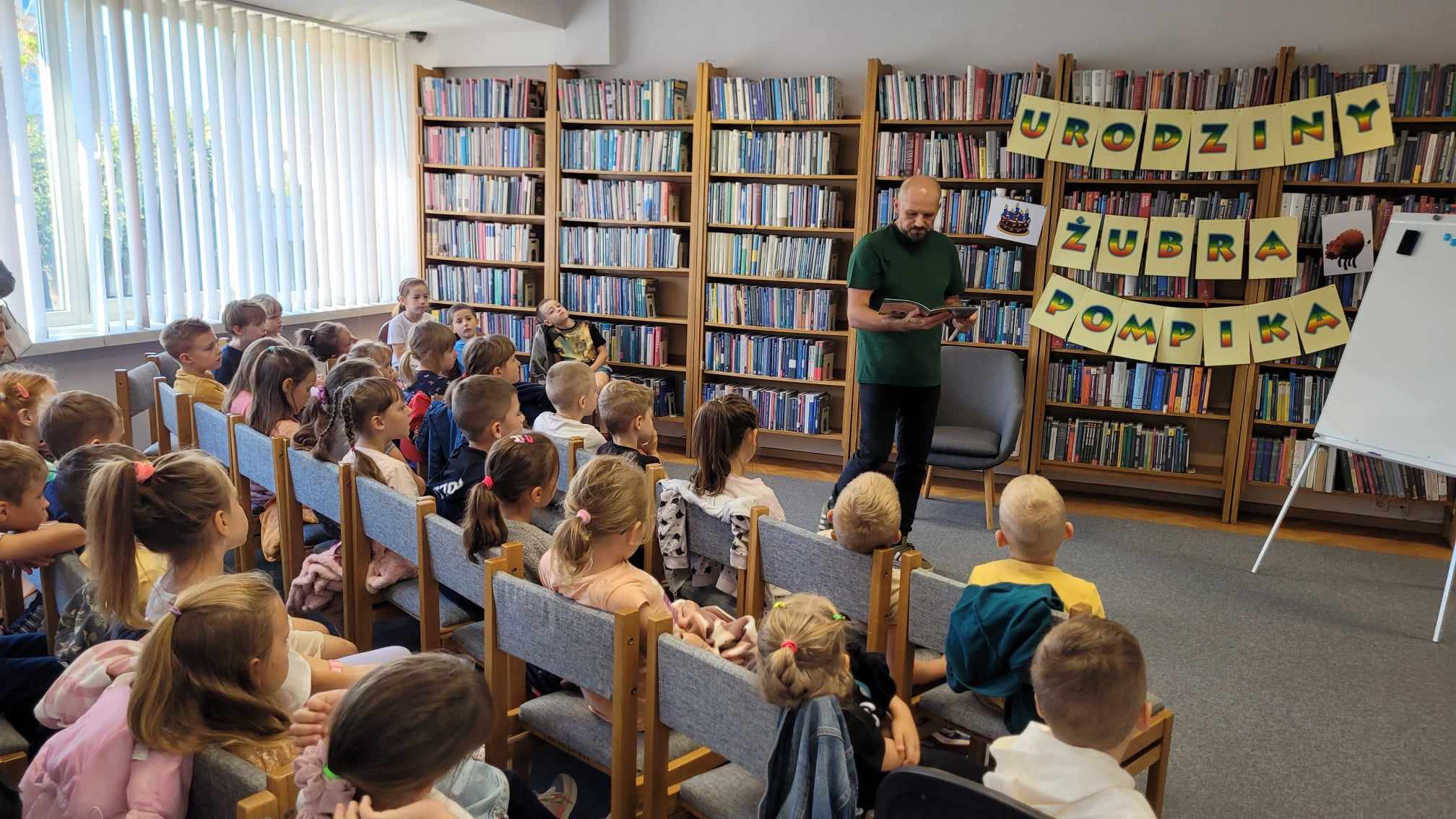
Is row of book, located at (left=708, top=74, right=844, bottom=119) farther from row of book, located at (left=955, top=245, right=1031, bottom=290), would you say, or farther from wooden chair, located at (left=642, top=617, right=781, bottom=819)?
wooden chair, located at (left=642, top=617, right=781, bottom=819)

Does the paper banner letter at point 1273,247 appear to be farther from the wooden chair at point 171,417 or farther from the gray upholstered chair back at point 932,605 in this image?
the wooden chair at point 171,417

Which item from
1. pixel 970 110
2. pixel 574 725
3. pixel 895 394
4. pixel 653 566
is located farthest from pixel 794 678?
pixel 970 110

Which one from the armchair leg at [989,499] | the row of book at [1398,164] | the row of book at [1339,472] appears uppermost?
the row of book at [1398,164]

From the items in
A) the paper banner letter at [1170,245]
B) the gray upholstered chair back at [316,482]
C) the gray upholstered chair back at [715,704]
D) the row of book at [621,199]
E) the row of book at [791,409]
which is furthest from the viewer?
the row of book at [621,199]

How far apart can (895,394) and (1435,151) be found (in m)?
2.76

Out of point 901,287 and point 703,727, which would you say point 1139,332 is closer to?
point 901,287

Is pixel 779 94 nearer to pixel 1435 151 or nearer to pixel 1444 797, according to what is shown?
pixel 1435 151

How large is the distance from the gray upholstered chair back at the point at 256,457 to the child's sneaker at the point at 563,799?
137 cm

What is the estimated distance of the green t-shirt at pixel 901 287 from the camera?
13.1 ft

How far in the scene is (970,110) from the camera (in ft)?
17.0

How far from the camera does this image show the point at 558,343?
5.59 m

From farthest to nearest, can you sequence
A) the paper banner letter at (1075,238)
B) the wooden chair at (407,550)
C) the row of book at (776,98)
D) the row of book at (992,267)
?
1. the row of book at (776,98)
2. the row of book at (992,267)
3. the paper banner letter at (1075,238)
4. the wooden chair at (407,550)

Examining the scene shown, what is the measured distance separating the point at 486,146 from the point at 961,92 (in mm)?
3020

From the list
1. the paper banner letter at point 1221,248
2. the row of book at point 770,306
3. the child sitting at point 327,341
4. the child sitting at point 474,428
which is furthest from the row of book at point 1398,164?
the child sitting at point 327,341
